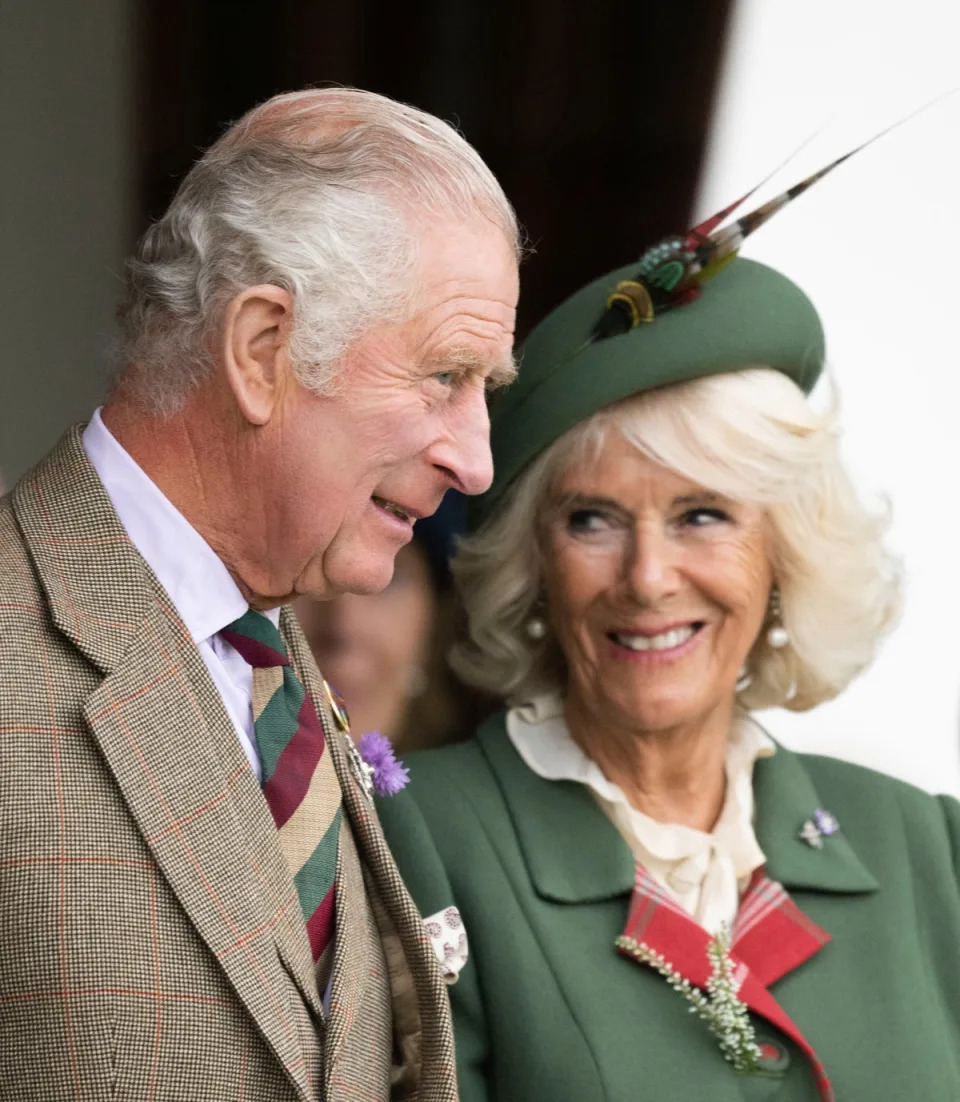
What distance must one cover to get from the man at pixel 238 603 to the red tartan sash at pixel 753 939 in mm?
423

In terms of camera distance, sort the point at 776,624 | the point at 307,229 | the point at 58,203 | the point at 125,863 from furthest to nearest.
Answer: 1. the point at 58,203
2. the point at 776,624
3. the point at 307,229
4. the point at 125,863

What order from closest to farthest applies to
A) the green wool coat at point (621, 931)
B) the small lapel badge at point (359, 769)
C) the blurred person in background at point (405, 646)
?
the small lapel badge at point (359, 769) < the green wool coat at point (621, 931) < the blurred person in background at point (405, 646)

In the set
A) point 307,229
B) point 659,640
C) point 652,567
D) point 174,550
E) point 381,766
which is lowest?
point 381,766

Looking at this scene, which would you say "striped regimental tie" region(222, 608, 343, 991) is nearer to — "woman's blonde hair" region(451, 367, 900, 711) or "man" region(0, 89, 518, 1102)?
"man" region(0, 89, 518, 1102)

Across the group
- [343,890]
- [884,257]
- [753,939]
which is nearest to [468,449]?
[343,890]

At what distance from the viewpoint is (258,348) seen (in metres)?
1.58

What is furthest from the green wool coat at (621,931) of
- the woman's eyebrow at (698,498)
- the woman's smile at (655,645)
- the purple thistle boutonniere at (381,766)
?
the woman's eyebrow at (698,498)

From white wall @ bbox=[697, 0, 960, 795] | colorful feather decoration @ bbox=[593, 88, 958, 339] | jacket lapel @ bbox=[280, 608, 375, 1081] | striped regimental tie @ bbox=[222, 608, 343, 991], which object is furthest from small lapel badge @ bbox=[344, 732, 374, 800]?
white wall @ bbox=[697, 0, 960, 795]

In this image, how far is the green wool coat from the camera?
196cm

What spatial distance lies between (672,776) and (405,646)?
62 centimetres

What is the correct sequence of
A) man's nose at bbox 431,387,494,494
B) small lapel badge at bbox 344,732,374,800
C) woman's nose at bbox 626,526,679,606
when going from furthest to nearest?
woman's nose at bbox 626,526,679,606
small lapel badge at bbox 344,732,374,800
man's nose at bbox 431,387,494,494

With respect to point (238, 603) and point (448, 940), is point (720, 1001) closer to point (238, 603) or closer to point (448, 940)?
point (448, 940)

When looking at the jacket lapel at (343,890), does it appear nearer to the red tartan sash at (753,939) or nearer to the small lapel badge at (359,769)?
the small lapel badge at (359,769)

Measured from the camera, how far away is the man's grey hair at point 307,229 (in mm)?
1561
